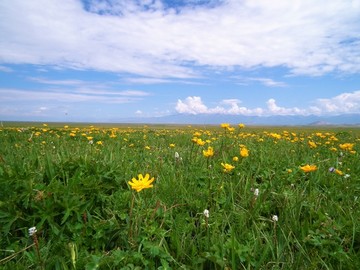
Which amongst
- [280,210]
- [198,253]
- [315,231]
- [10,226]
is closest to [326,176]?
[280,210]

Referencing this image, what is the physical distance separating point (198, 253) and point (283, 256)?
0.72 metres

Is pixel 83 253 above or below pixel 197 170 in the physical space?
below

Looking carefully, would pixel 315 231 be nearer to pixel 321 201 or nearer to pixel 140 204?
pixel 321 201

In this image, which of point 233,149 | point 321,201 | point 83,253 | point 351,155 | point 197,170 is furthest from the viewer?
point 351,155

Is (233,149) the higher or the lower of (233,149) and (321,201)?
the higher

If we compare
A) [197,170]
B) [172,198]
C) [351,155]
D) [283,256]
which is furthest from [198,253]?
[351,155]

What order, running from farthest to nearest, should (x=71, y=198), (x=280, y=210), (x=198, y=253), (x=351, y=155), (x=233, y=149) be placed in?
1. (x=351, y=155)
2. (x=233, y=149)
3. (x=280, y=210)
4. (x=71, y=198)
5. (x=198, y=253)

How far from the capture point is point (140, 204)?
118 inches

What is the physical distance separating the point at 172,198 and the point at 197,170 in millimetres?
863

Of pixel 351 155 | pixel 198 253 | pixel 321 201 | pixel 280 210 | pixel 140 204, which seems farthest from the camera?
pixel 351 155

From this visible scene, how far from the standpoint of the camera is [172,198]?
339cm

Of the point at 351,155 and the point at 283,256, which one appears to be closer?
the point at 283,256

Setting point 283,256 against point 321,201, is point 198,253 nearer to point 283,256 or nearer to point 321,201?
point 283,256

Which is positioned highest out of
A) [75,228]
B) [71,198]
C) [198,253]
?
[71,198]
